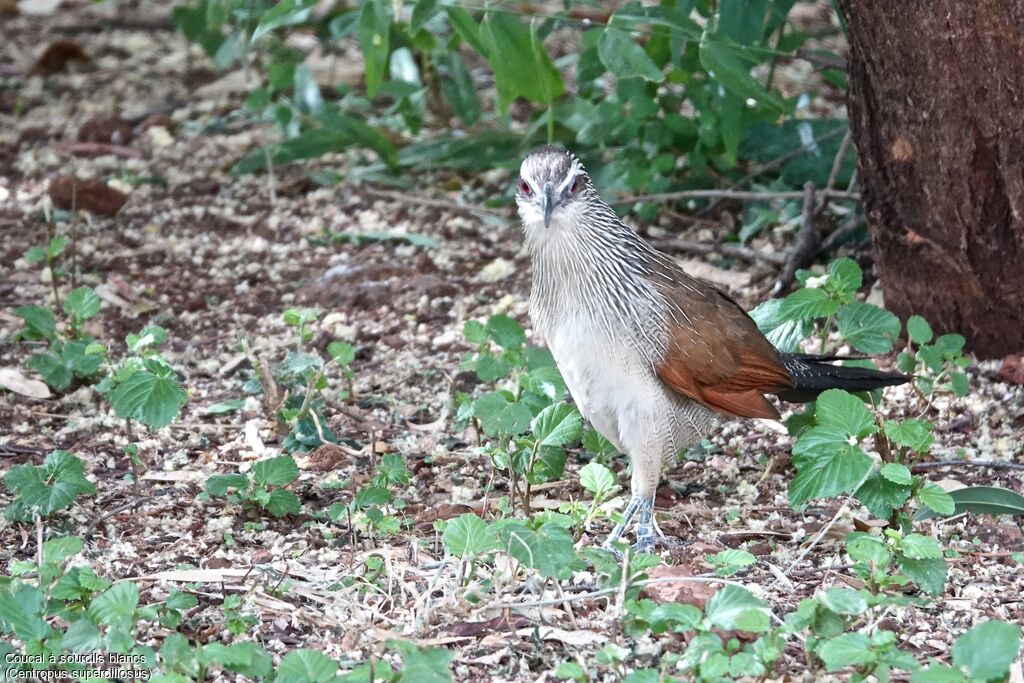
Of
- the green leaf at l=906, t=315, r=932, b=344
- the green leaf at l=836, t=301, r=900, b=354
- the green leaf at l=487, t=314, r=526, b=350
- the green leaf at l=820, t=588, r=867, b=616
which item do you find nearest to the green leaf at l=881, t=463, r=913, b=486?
the green leaf at l=820, t=588, r=867, b=616

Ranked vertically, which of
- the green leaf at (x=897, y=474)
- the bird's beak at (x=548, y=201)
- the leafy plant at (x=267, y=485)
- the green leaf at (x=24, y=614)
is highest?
the bird's beak at (x=548, y=201)

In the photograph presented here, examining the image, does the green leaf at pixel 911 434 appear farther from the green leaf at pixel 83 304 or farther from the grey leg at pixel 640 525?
Result: the green leaf at pixel 83 304

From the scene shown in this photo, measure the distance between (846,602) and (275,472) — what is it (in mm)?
1713

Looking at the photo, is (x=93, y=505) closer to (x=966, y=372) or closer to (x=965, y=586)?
(x=965, y=586)

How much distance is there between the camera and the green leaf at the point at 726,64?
4.95 m

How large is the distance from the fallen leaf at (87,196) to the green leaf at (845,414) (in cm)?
409

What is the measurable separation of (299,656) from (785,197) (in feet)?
11.7

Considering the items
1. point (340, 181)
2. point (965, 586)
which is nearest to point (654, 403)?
point (965, 586)

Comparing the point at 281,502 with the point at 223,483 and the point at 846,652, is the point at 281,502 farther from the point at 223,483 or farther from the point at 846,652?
the point at 846,652

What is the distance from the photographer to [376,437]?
4.62 meters

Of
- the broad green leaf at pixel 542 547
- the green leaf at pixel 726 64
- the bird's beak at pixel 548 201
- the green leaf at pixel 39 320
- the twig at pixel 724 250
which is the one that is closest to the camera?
the broad green leaf at pixel 542 547

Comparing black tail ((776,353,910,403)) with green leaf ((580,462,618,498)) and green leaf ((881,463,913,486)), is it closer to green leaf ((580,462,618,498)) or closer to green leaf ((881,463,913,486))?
green leaf ((881,463,913,486))

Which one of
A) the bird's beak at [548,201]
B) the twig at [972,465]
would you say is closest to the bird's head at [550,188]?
the bird's beak at [548,201]

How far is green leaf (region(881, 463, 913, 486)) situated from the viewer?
136 inches
